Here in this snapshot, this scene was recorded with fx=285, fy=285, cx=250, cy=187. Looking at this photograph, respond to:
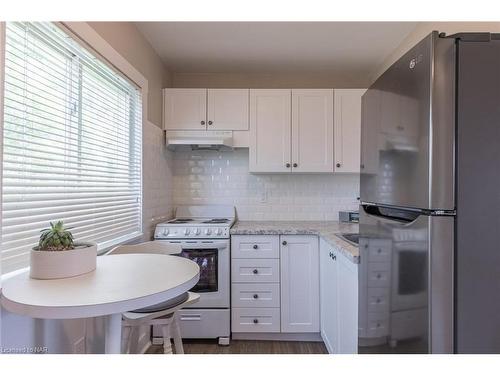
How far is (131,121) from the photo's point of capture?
7.05ft

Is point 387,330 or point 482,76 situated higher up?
point 482,76

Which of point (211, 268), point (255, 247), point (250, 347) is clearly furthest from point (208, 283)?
point (250, 347)

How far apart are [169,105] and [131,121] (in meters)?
0.59

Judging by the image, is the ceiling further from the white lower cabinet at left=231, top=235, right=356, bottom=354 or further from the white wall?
the white lower cabinet at left=231, top=235, right=356, bottom=354

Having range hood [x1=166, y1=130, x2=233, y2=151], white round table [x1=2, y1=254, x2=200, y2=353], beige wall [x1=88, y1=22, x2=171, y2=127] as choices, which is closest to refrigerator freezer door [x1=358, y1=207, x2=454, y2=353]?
white round table [x1=2, y1=254, x2=200, y2=353]

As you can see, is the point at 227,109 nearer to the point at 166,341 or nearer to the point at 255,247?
the point at 255,247

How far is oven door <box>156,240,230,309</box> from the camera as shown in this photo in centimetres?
228

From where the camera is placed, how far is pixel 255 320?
2303 millimetres

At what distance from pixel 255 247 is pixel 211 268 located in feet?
1.28

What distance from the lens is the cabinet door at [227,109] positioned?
2.65 metres

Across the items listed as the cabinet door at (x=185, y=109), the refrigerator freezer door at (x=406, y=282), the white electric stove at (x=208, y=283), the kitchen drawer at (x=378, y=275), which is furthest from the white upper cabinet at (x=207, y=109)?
the kitchen drawer at (x=378, y=275)
